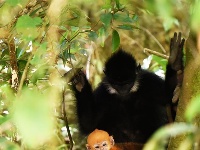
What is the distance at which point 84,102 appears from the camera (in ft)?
13.4

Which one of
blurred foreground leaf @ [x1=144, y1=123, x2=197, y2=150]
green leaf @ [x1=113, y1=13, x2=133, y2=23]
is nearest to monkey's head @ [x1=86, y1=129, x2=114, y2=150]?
green leaf @ [x1=113, y1=13, x2=133, y2=23]

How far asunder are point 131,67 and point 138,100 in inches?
15.6

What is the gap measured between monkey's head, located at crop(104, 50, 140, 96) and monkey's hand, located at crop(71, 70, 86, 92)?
297 mm

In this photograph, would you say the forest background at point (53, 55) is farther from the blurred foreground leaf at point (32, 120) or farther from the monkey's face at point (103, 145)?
the monkey's face at point (103, 145)

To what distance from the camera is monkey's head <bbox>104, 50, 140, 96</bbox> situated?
13.0 ft

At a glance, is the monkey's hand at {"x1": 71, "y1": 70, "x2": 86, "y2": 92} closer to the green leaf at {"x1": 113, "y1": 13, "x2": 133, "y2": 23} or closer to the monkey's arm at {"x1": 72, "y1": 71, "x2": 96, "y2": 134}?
the monkey's arm at {"x1": 72, "y1": 71, "x2": 96, "y2": 134}

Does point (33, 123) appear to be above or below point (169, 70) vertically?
above

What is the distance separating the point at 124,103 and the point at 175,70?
1.06 meters

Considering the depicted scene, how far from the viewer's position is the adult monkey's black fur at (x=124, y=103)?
13.3 feet

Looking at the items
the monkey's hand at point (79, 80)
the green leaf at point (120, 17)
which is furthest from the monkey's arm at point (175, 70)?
the monkey's hand at point (79, 80)

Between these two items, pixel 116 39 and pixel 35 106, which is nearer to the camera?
pixel 35 106

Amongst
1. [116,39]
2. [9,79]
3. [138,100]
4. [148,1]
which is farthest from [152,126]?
[148,1]

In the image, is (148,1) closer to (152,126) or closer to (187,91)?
(187,91)

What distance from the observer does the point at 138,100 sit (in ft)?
14.0
